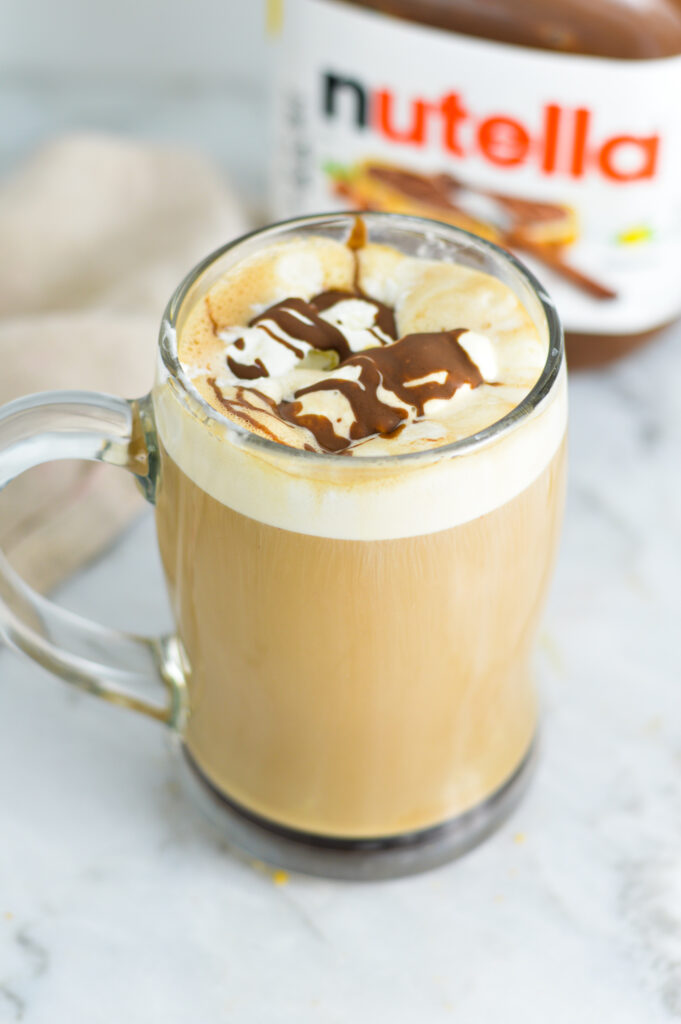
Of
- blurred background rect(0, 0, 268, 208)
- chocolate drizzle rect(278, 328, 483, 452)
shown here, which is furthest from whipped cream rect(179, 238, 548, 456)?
blurred background rect(0, 0, 268, 208)

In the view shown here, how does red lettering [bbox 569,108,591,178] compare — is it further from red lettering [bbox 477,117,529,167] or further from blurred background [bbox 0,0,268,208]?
blurred background [bbox 0,0,268,208]

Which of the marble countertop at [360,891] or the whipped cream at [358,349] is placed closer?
the whipped cream at [358,349]

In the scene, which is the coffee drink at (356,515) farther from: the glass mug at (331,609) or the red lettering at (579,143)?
the red lettering at (579,143)

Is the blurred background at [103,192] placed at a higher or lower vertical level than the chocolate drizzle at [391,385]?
lower

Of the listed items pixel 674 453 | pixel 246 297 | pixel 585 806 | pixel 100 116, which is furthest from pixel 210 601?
pixel 100 116

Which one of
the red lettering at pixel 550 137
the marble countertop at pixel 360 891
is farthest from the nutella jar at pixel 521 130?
the marble countertop at pixel 360 891

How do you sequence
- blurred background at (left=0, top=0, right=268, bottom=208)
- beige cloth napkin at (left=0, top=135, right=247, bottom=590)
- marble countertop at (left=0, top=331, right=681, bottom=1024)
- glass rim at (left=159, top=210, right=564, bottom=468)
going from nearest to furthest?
glass rim at (left=159, top=210, right=564, bottom=468), marble countertop at (left=0, top=331, right=681, bottom=1024), beige cloth napkin at (left=0, top=135, right=247, bottom=590), blurred background at (left=0, top=0, right=268, bottom=208)
